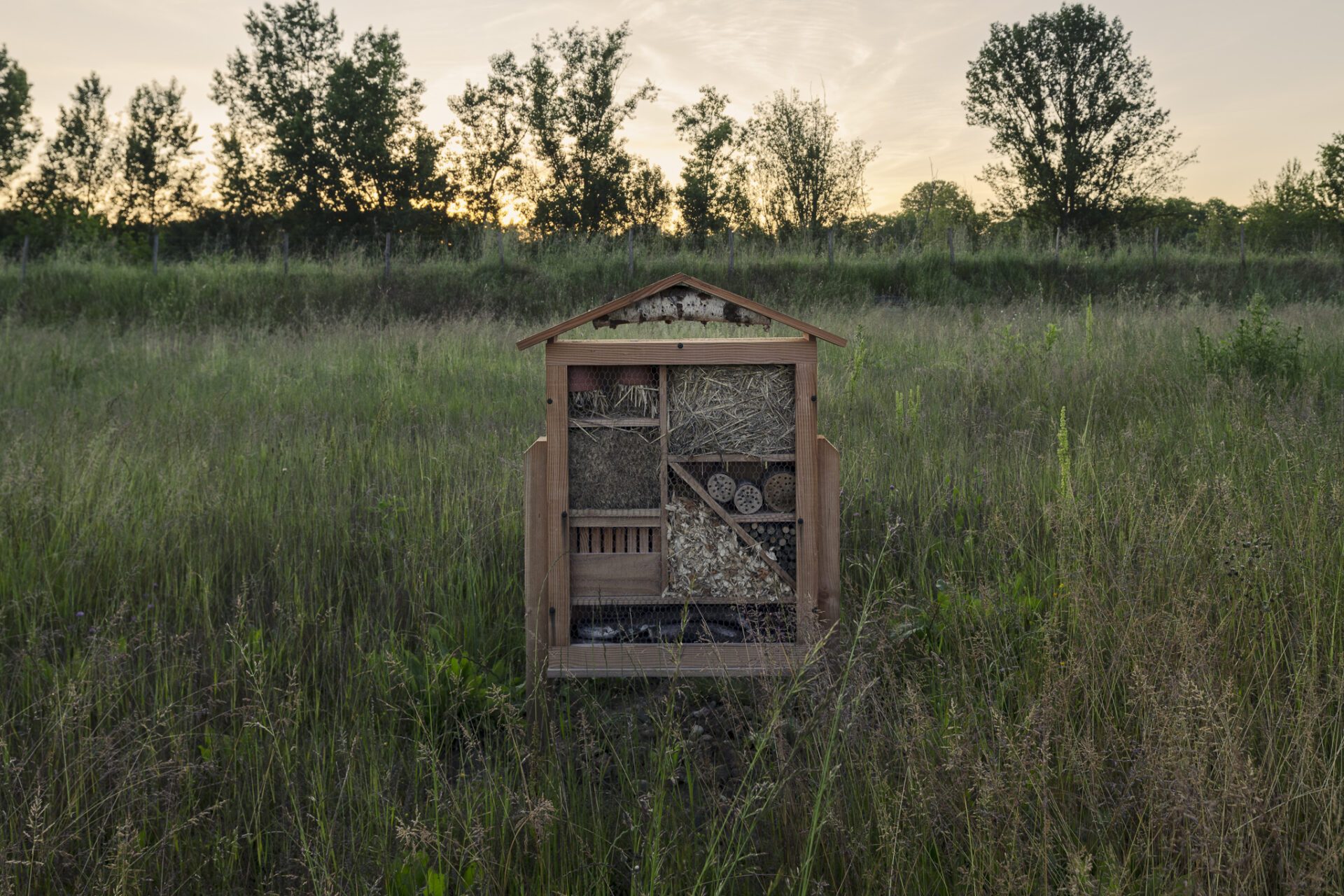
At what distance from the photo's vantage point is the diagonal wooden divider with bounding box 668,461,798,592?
9.34 ft

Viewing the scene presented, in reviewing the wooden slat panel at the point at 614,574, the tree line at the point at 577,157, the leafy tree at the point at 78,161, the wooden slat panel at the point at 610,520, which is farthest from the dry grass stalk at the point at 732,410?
the leafy tree at the point at 78,161

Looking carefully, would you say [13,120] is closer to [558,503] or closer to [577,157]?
[577,157]

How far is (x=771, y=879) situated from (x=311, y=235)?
38.9 meters

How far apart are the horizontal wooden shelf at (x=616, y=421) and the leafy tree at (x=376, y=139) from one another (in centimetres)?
3716

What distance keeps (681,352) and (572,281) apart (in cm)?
1774

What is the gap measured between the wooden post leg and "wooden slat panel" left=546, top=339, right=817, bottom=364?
322 mm

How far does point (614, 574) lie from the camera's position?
292 centimetres

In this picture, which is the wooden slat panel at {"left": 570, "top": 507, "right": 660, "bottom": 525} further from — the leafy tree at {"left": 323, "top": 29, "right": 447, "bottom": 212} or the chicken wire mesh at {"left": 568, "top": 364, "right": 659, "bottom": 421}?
the leafy tree at {"left": 323, "top": 29, "right": 447, "bottom": 212}

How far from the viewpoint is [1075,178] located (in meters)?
35.7

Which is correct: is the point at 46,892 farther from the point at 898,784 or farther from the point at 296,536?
the point at 296,536

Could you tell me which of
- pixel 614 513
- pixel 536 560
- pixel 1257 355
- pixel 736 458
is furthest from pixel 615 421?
pixel 1257 355

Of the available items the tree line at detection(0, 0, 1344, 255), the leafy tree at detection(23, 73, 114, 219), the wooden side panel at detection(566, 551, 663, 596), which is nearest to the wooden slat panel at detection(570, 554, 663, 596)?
the wooden side panel at detection(566, 551, 663, 596)

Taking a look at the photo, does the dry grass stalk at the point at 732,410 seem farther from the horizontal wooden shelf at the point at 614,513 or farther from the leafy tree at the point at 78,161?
the leafy tree at the point at 78,161

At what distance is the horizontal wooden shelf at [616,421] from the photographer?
286 cm
